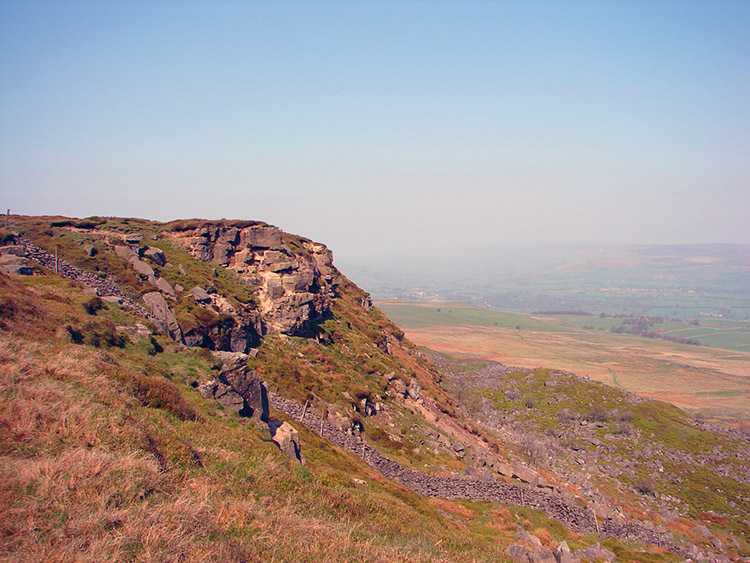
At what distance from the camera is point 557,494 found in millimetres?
28469

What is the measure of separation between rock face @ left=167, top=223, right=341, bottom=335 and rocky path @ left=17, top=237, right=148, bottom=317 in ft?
40.3

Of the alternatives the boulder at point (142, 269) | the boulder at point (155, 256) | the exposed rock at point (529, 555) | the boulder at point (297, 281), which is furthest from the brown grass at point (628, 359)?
the boulder at point (142, 269)

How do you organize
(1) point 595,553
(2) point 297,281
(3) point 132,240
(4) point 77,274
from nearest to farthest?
(1) point 595,553 < (4) point 77,274 < (3) point 132,240 < (2) point 297,281

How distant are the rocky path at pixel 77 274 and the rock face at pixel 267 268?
483 inches

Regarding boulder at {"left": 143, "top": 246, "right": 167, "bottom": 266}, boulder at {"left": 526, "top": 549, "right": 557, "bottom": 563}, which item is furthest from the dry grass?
boulder at {"left": 143, "top": 246, "right": 167, "bottom": 266}

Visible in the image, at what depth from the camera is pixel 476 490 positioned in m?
25.2

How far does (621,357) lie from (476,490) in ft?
423

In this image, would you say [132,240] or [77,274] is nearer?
[77,274]

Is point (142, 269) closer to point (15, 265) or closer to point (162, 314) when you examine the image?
point (162, 314)

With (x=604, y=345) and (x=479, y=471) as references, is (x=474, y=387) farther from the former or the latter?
(x=604, y=345)

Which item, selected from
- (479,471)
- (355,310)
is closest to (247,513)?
(479,471)

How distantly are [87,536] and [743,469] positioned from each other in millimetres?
53383

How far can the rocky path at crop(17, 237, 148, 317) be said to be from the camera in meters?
25.6

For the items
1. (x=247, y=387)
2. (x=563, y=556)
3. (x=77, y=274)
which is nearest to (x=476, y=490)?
(x=563, y=556)
